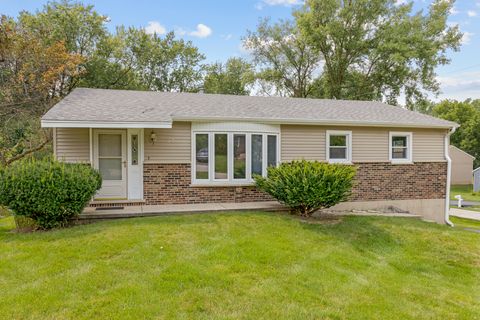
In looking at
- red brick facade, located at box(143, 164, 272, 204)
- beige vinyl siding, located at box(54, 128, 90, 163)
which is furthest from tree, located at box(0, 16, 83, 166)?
red brick facade, located at box(143, 164, 272, 204)

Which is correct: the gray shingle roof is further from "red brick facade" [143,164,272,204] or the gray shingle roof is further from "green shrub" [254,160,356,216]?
"green shrub" [254,160,356,216]

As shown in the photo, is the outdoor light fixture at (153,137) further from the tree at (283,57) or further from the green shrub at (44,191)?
the tree at (283,57)

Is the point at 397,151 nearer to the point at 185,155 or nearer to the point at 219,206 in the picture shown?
the point at 219,206

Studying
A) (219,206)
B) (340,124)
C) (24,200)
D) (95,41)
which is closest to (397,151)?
(340,124)

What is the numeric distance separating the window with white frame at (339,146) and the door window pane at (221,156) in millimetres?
3356

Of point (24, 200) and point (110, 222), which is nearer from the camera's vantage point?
point (24, 200)

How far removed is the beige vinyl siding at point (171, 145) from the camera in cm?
895

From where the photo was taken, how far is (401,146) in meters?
11.1

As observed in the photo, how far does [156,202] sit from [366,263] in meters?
5.70

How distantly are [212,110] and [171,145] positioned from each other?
175 cm

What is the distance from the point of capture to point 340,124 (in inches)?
403

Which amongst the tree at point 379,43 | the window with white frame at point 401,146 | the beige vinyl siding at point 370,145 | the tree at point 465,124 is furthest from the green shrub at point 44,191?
the tree at point 465,124

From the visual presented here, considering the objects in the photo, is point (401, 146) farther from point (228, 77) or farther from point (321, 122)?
point (228, 77)

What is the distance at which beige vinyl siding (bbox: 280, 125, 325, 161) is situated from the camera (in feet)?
32.8
